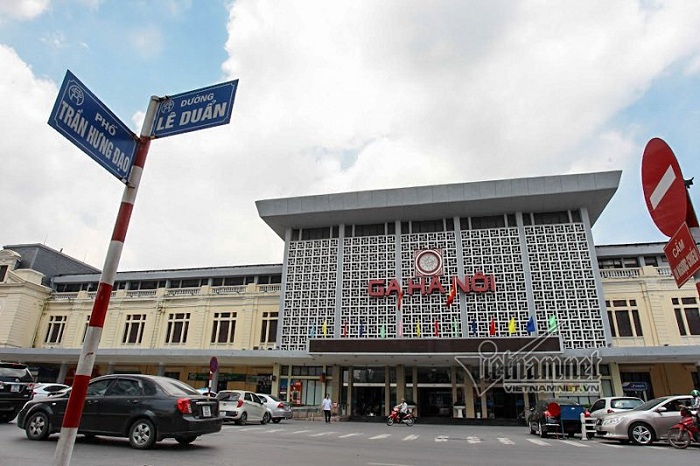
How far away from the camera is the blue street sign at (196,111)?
3.60 metres

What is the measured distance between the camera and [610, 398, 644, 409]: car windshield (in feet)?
42.5

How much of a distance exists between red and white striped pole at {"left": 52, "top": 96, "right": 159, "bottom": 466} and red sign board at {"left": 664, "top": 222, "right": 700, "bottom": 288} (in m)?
3.40

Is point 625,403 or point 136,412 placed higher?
point 625,403

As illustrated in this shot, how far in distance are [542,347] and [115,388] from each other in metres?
19.9

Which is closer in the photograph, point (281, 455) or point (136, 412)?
point (281, 455)

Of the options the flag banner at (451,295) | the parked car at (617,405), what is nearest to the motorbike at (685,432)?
the parked car at (617,405)

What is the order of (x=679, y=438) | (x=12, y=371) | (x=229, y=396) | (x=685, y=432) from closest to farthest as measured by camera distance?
(x=685, y=432), (x=679, y=438), (x=12, y=371), (x=229, y=396)

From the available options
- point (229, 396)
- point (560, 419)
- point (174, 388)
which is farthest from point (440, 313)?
point (174, 388)

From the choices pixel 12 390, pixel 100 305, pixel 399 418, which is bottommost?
pixel 399 418

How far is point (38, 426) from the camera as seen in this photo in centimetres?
811

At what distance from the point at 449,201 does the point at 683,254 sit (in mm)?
25104

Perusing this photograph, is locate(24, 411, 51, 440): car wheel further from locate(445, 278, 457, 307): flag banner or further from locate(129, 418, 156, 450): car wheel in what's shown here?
locate(445, 278, 457, 307): flag banner

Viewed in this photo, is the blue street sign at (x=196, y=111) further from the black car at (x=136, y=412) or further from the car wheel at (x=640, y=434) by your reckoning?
the car wheel at (x=640, y=434)

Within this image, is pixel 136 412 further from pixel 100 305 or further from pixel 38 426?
pixel 100 305
